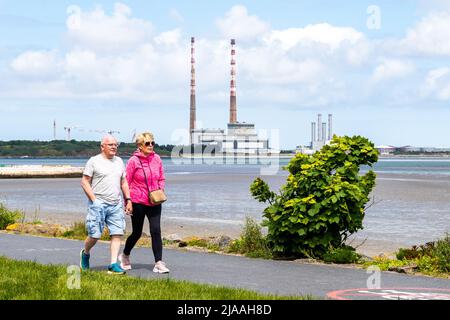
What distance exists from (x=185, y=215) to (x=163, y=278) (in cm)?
2141

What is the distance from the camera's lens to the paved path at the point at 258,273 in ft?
33.3

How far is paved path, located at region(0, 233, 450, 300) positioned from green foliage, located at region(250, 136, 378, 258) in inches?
23.4

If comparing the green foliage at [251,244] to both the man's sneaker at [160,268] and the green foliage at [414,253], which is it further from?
the man's sneaker at [160,268]

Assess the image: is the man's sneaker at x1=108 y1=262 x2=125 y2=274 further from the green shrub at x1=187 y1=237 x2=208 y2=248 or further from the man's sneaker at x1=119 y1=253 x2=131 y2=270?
the green shrub at x1=187 y1=237 x2=208 y2=248

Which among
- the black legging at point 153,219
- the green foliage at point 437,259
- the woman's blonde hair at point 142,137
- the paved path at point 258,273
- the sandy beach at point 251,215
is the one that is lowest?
the sandy beach at point 251,215

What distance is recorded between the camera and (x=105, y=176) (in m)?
11.4

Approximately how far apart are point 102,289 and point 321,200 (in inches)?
197

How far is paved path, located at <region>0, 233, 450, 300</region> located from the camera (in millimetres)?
10164

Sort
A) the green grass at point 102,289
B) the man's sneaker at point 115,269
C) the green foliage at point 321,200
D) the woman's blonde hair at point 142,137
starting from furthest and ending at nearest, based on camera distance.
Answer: the green foliage at point 321,200 < the woman's blonde hair at point 142,137 < the man's sneaker at point 115,269 < the green grass at point 102,289

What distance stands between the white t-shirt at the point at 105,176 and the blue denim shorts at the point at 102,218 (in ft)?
0.32

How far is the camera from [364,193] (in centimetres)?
1380

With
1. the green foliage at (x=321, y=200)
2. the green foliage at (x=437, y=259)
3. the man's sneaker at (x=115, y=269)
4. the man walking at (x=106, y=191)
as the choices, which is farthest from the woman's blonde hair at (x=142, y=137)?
the green foliage at (x=437, y=259)

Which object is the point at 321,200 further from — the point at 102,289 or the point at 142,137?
the point at 102,289
